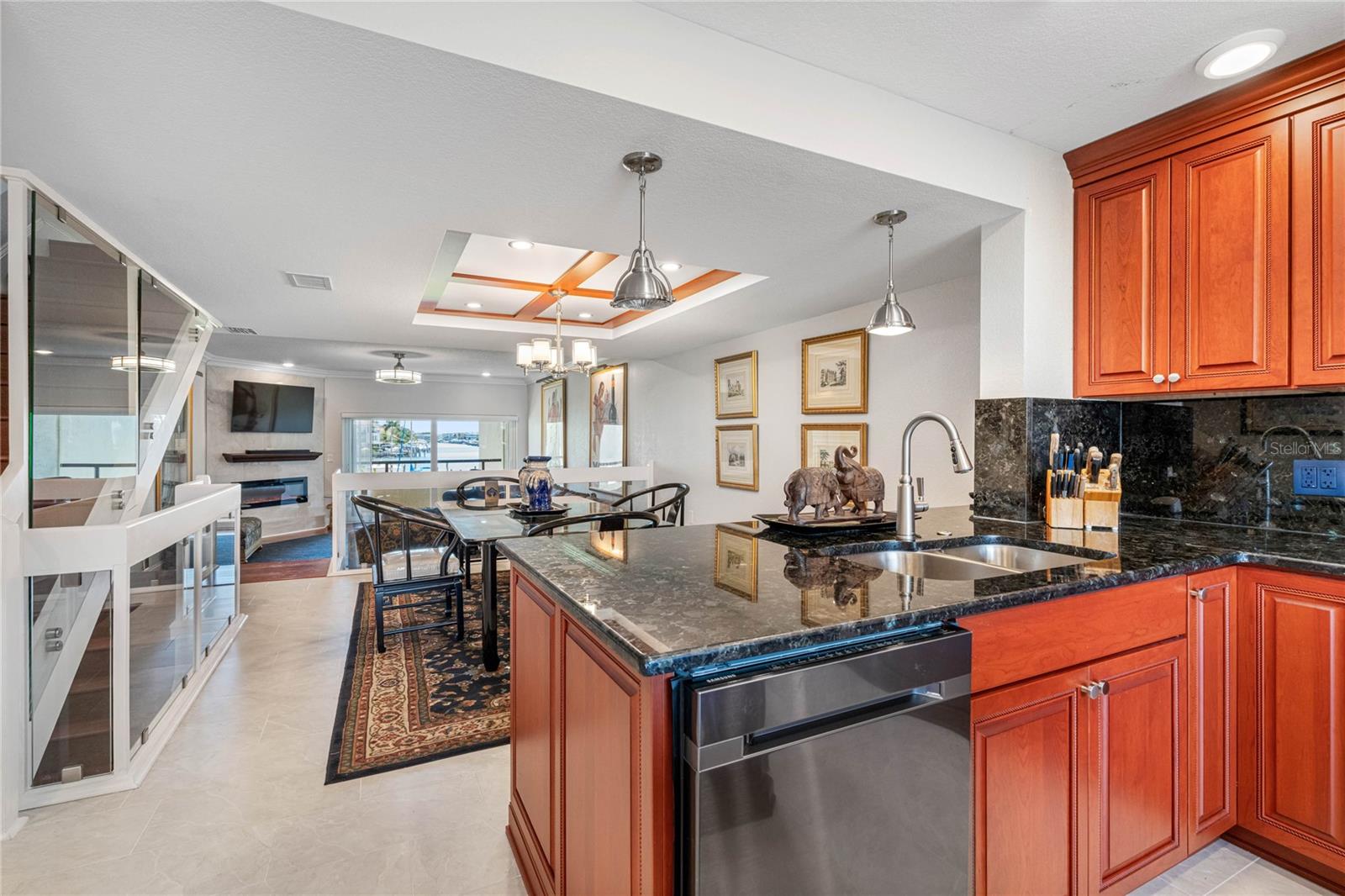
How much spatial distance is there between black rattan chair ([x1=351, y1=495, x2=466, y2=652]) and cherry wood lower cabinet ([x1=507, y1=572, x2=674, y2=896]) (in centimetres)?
178

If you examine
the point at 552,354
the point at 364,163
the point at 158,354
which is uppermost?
the point at 364,163

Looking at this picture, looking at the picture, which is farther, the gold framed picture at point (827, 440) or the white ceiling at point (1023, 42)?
the gold framed picture at point (827, 440)

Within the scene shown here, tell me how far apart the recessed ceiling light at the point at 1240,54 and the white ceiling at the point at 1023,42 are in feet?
0.08

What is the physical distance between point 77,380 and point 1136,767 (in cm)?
372

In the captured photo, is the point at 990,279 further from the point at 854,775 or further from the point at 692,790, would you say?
the point at 692,790

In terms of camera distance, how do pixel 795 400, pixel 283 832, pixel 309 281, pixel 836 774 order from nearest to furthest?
pixel 836 774 < pixel 283 832 < pixel 309 281 < pixel 795 400

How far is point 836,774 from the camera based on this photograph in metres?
0.97

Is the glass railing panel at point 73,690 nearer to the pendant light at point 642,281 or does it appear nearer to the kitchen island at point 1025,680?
the kitchen island at point 1025,680

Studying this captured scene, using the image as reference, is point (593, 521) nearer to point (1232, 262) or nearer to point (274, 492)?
point (1232, 262)

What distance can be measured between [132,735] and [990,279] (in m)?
3.79

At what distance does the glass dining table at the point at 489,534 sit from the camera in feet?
9.89

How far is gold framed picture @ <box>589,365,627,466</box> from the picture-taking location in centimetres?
734

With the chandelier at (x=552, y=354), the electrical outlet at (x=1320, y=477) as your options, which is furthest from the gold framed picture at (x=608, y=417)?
the electrical outlet at (x=1320, y=477)

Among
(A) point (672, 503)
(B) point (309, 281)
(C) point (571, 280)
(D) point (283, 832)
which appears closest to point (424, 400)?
(C) point (571, 280)
